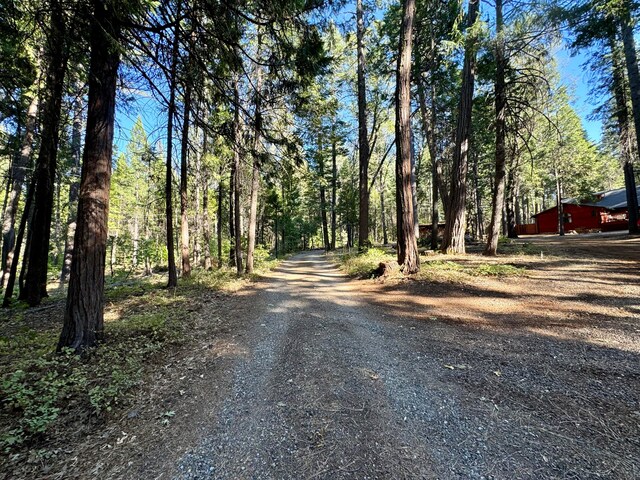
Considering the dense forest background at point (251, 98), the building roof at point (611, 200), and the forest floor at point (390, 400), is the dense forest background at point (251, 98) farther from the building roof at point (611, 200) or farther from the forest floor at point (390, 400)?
the building roof at point (611, 200)

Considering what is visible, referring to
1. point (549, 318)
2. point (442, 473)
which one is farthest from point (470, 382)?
point (549, 318)

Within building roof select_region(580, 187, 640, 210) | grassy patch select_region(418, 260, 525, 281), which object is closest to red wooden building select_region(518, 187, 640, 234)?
building roof select_region(580, 187, 640, 210)

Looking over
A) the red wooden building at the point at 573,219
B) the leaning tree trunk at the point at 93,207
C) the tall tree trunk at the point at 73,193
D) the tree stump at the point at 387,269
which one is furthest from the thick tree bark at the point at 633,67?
the tall tree trunk at the point at 73,193

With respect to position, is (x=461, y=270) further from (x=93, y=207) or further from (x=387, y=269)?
(x=93, y=207)

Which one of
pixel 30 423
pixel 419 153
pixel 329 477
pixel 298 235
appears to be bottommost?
pixel 329 477

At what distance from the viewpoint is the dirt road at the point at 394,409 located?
6.72ft

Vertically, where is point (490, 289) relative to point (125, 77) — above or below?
below

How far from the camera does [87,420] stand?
105 inches

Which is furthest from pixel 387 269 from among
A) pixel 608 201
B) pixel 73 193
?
pixel 608 201

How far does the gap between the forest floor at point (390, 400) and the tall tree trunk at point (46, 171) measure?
15.2 feet

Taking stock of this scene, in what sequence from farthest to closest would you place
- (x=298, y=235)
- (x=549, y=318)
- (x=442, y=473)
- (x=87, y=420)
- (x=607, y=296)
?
(x=298, y=235), (x=607, y=296), (x=549, y=318), (x=87, y=420), (x=442, y=473)

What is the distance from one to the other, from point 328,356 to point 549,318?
13.0 ft

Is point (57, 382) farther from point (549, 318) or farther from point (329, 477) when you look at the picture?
point (549, 318)

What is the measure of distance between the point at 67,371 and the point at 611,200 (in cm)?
4014
